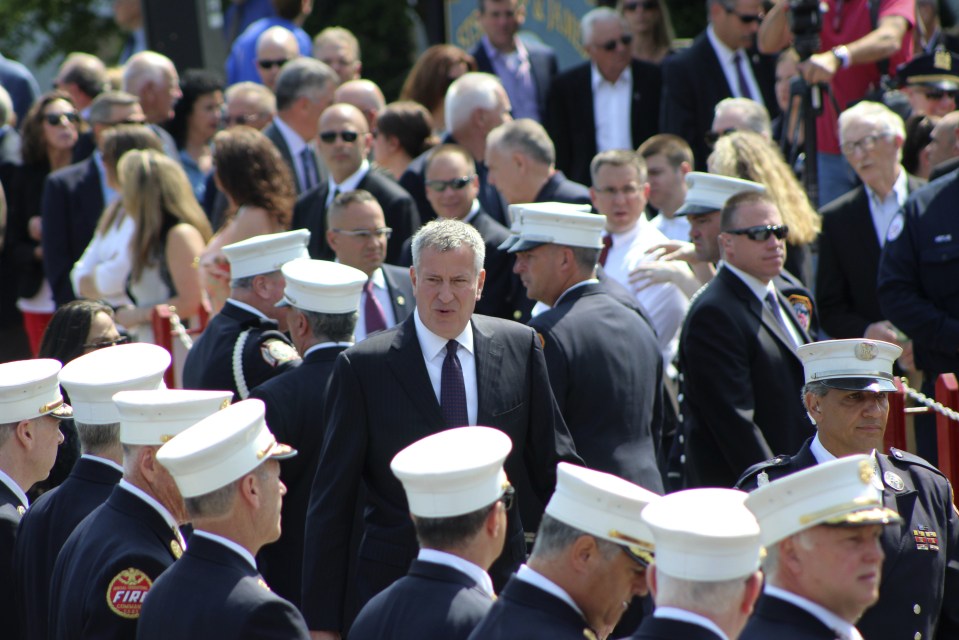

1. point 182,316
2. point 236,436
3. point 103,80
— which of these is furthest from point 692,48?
point 236,436

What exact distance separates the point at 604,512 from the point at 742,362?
2776 mm

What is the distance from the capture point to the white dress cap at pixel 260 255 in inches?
245

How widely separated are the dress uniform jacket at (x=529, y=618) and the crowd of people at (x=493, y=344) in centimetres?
1

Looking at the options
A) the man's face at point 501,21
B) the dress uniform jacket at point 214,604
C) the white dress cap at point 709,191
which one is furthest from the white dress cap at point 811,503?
the man's face at point 501,21

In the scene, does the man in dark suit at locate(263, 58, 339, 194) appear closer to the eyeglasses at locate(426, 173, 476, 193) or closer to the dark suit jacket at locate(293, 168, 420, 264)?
the dark suit jacket at locate(293, 168, 420, 264)

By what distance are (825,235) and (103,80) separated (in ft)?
21.4

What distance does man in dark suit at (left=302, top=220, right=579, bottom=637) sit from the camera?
15.3 ft

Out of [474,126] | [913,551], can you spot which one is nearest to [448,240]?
[913,551]

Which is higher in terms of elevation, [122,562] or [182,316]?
[122,562]

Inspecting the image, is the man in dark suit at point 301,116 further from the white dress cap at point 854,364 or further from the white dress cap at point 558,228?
the white dress cap at point 854,364

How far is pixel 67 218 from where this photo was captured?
9.48m

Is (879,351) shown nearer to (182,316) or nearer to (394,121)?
(182,316)

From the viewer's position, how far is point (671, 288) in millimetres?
7012

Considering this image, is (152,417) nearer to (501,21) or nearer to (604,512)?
(604,512)
